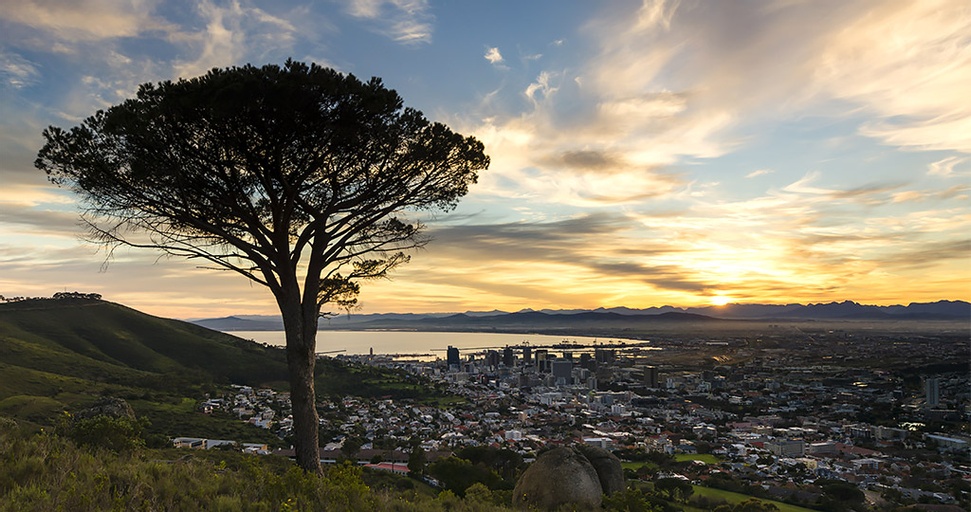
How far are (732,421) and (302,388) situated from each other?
235 ft

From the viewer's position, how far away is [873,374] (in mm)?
98375

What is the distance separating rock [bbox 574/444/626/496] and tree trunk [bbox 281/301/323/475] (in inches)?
486

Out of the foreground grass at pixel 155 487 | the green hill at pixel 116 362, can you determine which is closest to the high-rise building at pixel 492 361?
the green hill at pixel 116 362

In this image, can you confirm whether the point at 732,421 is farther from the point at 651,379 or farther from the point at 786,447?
the point at 651,379

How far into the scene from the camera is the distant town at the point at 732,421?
40.3 m

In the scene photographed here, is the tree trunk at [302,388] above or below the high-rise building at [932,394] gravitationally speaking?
above

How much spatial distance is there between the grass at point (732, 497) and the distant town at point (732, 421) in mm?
1325

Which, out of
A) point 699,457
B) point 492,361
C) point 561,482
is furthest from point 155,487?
point 492,361

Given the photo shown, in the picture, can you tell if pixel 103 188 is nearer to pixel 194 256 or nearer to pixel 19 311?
pixel 194 256

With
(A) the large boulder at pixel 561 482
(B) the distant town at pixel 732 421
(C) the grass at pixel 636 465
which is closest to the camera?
(A) the large boulder at pixel 561 482

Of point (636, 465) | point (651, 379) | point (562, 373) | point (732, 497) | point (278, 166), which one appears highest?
point (278, 166)

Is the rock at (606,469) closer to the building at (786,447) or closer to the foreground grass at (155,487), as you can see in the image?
the foreground grass at (155,487)

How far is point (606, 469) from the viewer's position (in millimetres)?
20938

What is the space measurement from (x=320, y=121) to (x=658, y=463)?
41.8 meters
